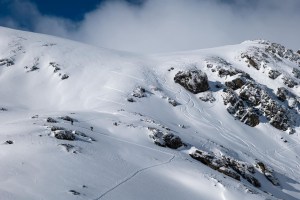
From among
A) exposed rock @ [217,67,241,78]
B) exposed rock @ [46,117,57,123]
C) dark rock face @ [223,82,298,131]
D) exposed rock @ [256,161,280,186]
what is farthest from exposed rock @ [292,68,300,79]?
exposed rock @ [46,117,57,123]

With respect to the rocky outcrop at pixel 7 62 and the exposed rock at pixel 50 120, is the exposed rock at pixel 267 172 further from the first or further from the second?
the rocky outcrop at pixel 7 62

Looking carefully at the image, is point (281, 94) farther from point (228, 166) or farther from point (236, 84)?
point (228, 166)

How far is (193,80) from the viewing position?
184 ft

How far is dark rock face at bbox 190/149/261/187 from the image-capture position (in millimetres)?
31094

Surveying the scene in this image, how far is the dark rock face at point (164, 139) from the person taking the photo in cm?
3281

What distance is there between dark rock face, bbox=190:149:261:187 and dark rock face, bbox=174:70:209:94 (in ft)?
71.3

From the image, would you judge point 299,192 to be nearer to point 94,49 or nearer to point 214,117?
point 214,117

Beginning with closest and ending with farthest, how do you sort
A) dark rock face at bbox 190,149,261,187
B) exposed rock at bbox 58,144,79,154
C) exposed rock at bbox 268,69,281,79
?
exposed rock at bbox 58,144,79,154
dark rock face at bbox 190,149,261,187
exposed rock at bbox 268,69,281,79

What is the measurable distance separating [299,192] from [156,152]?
46.9 ft

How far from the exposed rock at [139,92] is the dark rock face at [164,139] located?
1556 centimetres

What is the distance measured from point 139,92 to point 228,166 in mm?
20045

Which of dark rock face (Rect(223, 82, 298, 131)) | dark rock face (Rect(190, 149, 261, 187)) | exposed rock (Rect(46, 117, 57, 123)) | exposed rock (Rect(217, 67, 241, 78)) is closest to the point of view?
exposed rock (Rect(46, 117, 57, 123))

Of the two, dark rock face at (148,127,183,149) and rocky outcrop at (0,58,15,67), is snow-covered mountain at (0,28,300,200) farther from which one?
rocky outcrop at (0,58,15,67)

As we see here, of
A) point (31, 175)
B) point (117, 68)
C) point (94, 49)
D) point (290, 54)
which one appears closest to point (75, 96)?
point (117, 68)
